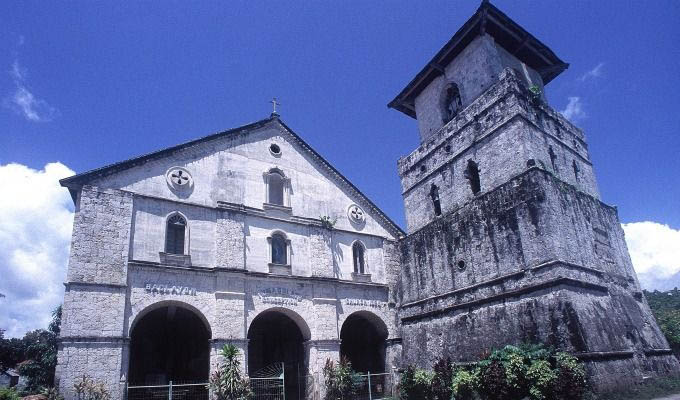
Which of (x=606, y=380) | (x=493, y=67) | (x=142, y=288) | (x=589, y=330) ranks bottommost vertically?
(x=606, y=380)

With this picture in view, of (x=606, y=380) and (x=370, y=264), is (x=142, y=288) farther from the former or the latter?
(x=606, y=380)

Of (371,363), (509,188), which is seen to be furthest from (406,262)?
(509,188)

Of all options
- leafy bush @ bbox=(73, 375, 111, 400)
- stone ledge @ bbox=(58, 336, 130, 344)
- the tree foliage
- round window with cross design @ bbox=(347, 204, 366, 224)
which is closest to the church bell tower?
round window with cross design @ bbox=(347, 204, 366, 224)

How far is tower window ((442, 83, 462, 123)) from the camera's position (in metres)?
21.0

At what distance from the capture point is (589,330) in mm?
12859

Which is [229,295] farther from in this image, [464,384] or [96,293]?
[464,384]

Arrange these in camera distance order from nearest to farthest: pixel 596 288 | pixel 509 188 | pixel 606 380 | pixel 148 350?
pixel 606 380 < pixel 596 288 < pixel 509 188 < pixel 148 350

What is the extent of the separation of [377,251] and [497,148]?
746 centimetres

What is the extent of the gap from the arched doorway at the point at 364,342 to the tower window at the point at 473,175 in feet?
23.6

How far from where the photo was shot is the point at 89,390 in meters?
12.5

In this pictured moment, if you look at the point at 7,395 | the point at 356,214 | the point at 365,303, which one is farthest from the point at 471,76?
the point at 7,395

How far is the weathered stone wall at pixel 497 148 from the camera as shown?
16.5 meters

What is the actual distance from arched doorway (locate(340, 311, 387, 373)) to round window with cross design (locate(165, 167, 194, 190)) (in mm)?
8988

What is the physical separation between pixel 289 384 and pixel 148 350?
6.15 metres
